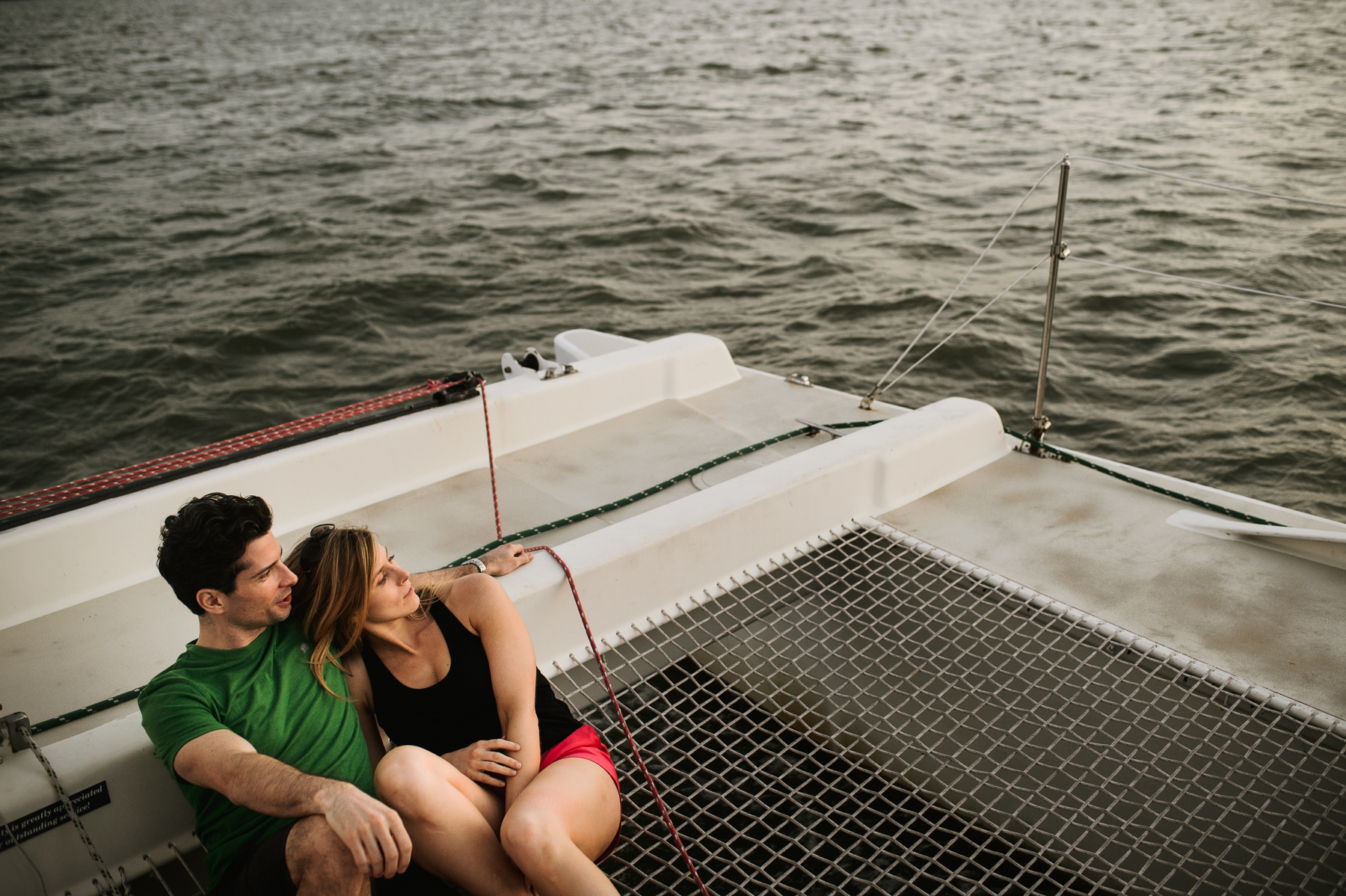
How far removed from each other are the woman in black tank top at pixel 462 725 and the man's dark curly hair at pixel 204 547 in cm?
16

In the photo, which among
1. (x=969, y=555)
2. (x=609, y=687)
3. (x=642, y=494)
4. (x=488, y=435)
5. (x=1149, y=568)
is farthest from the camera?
(x=488, y=435)

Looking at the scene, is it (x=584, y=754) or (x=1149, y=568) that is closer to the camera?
(x=584, y=754)

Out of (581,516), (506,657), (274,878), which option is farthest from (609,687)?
(581,516)

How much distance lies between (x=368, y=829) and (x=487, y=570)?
2.87 ft

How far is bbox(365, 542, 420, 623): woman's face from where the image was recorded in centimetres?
188

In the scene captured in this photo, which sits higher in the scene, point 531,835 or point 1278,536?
point 531,835

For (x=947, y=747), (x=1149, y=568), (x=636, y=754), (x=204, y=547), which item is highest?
(x=204, y=547)

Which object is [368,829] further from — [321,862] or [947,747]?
[947,747]

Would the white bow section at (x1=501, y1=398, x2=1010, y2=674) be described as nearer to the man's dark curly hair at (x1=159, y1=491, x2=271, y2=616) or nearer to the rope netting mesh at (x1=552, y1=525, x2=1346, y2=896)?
the rope netting mesh at (x1=552, y1=525, x2=1346, y2=896)

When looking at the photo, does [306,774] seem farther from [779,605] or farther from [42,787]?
[779,605]

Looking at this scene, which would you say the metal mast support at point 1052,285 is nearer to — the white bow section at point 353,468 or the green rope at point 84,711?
the white bow section at point 353,468

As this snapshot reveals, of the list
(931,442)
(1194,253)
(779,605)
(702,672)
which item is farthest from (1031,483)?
(1194,253)

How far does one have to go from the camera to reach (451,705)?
1979 millimetres

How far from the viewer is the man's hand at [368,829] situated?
1.58 meters
